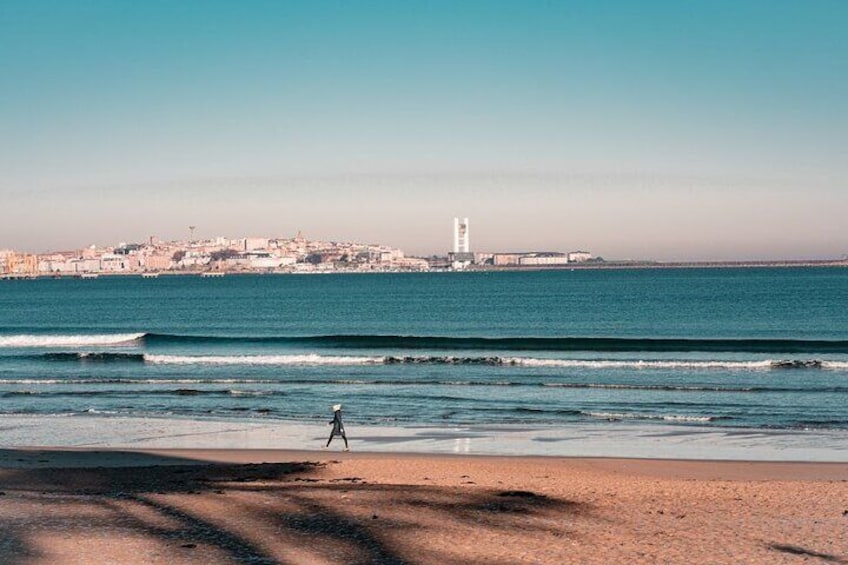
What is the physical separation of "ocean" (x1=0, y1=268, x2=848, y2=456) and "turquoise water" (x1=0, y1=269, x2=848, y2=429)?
0.35 feet

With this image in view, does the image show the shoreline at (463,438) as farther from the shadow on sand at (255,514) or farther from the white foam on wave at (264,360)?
the white foam on wave at (264,360)

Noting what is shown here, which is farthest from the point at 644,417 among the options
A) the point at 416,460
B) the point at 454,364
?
the point at 454,364

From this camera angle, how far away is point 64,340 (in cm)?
6172

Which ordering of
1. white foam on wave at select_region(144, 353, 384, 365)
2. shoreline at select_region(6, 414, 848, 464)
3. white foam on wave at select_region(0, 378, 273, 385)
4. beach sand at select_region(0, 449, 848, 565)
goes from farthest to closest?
white foam on wave at select_region(144, 353, 384, 365) < white foam on wave at select_region(0, 378, 273, 385) < shoreline at select_region(6, 414, 848, 464) < beach sand at select_region(0, 449, 848, 565)

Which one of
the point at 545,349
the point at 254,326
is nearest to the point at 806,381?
the point at 545,349

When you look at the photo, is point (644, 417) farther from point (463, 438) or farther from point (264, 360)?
point (264, 360)

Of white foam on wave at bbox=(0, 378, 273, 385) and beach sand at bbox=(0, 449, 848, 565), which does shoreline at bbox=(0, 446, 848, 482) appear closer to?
beach sand at bbox=(0, 449, 848, 565)

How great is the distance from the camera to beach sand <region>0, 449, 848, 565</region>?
1170 centimetres

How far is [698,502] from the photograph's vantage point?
15.3 metres

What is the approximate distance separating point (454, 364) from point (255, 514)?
102 ft

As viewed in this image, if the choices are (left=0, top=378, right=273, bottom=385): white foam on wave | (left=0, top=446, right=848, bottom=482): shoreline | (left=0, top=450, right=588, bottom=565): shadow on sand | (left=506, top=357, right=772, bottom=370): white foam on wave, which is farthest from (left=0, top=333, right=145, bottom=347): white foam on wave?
(left=0, top=450, right=588, bottom=565): shadow on sand

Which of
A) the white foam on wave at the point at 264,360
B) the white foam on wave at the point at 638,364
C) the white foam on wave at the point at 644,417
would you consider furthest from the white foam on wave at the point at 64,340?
the white foam on wave at the point at 644,417

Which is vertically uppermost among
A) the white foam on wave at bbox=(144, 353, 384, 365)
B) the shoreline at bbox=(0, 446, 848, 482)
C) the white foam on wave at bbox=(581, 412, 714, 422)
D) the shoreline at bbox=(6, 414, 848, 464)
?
the shoreline at bbox=(0, 446, 848, 482)

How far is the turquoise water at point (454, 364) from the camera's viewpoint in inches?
1176
